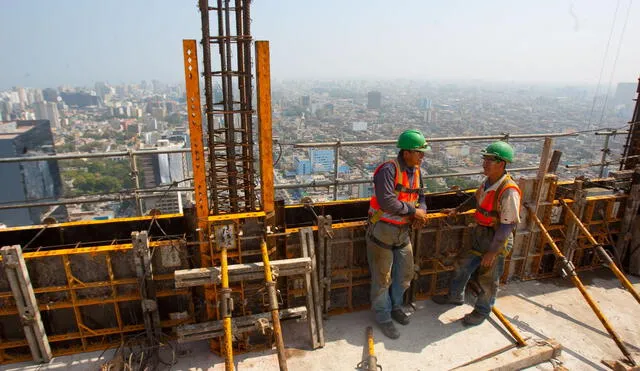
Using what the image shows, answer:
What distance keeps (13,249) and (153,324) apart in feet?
5.84

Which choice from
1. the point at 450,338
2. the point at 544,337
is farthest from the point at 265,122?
the point at 544,337

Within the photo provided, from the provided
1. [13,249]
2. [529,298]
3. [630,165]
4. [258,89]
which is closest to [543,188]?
[529,298]

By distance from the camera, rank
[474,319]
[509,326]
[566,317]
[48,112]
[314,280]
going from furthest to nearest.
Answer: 1. [48,112]
2. [566,317]
3. [474,319]
4. [509,326]
5. [314,280]

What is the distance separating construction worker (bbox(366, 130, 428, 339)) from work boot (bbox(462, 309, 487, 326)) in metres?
0.82

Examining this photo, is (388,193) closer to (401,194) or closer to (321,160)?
(401,194)

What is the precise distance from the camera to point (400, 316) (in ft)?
17.4

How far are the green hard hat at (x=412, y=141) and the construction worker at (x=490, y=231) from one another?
914 millimetres

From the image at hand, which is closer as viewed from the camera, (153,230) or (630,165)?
(153,230)

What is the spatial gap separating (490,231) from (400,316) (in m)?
1.71

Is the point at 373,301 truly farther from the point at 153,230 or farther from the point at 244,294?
the point at 153,230

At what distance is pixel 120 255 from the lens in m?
4.61

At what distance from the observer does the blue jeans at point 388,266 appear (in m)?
4.80

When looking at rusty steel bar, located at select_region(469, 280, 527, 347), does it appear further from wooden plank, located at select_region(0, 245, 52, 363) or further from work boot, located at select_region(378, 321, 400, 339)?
wooden plank, located at select_region(0, 245, 52, 363)

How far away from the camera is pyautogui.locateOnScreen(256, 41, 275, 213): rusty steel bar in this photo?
13.4ft
